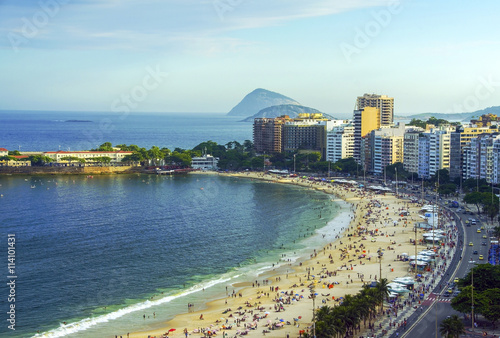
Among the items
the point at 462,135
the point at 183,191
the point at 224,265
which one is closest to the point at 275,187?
the point at 183,191

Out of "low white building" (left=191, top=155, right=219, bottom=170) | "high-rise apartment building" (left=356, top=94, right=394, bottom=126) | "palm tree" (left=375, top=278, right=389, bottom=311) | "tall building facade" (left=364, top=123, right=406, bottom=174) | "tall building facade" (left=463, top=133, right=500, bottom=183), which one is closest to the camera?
"palm tree" (left=375, top=278, right=389, bottom=311)

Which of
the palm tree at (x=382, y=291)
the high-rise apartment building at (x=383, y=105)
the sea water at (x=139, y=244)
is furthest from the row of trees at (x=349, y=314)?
the high-rise apartment building at (x=383, y=105)

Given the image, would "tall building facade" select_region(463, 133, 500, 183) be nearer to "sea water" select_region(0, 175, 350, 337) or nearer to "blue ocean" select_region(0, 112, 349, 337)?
"blue ocean" select_region(0, 112, 349, 337)

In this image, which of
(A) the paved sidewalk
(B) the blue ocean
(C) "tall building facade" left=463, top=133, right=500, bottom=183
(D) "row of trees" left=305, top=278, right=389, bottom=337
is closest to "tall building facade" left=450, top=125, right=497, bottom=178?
(C) "tall building facade" left=463, top=133, right=500, bottom=183

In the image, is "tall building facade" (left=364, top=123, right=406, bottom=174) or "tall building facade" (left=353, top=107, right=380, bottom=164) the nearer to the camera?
"tall building facade" (left=364, top=123, right=406, bottom=174)

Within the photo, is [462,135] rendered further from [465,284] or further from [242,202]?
[465,284]
